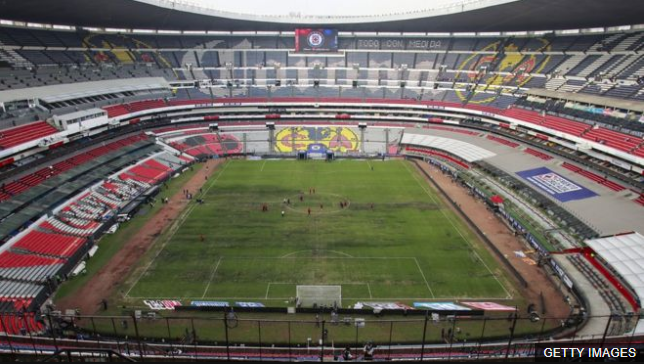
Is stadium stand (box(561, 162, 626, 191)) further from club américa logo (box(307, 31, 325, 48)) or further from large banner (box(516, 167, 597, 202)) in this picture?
club américa logo (box(307, 31, 325, 48))

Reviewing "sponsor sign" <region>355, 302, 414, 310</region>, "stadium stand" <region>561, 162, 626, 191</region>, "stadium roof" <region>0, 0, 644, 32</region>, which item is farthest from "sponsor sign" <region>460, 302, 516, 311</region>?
"stadium roof" <region>0, 0, 644, 32</region>

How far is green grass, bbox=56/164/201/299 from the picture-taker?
27594 mm

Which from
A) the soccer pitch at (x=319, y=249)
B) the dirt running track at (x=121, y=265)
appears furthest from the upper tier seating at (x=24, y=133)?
the soccer pitch at (x=319, y=249)

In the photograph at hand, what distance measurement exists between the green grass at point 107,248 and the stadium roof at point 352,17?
91.2 ft

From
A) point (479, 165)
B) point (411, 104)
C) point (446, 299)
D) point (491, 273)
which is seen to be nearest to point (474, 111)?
point (411, 104)

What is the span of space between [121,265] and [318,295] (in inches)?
600

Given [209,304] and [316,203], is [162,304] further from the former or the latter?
[316,203]

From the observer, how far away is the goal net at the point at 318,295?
83.5 ft

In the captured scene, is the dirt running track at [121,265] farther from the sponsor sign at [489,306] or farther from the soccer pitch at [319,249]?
the sponsor sign at [489,306]

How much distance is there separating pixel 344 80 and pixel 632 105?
4851 centimetres

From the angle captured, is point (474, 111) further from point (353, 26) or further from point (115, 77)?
point (115, 77)

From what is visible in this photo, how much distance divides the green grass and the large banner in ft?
134

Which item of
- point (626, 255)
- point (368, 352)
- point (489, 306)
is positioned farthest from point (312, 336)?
point (626, 255)

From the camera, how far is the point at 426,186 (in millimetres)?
49969
